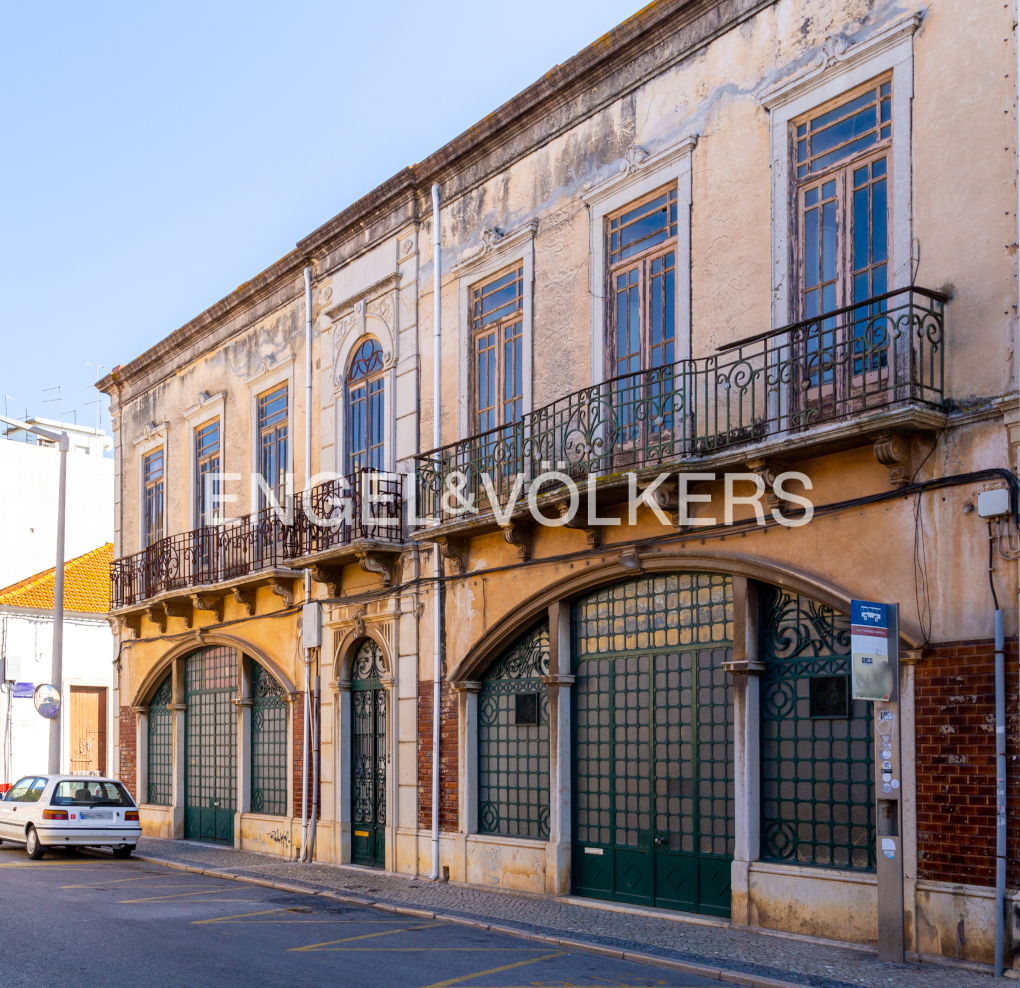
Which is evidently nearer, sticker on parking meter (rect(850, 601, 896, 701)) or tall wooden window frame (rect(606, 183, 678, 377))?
sticker on parking meter (rect(850, 601, 896, 701))

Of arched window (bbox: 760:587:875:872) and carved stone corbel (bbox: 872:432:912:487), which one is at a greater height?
carved stone corbel (bbox: 872:432:912:487)

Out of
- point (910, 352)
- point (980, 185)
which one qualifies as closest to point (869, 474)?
point (910, 352)

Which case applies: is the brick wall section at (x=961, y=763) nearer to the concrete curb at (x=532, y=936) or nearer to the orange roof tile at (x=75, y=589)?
the concrete curb at (x=532, y=936)

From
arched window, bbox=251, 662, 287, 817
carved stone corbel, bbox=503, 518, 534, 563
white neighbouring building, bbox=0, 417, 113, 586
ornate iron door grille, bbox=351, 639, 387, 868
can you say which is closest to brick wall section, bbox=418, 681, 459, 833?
ornate iron door grille, bbox=351, 639, 387, 868

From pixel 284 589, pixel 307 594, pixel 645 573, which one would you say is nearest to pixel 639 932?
pixel 645 573

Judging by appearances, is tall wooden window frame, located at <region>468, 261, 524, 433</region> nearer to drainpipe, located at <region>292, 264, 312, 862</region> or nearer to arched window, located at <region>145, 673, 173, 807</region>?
drainpipe, located at <region>292, 264, 312, 862</region>

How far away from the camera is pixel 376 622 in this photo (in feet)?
57.8

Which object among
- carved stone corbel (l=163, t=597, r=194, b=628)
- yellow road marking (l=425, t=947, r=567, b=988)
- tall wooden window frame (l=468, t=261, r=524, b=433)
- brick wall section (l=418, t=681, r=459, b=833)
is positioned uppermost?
tall wooden window frame (l=468, t=261, r=524, b=433)

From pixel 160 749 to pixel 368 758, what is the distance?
7.93 meters

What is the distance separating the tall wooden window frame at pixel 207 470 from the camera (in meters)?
22.7

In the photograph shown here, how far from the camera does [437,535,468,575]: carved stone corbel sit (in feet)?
51.9

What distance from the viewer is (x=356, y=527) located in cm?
1727

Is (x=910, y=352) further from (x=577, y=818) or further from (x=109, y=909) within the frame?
(x=109, y=909)

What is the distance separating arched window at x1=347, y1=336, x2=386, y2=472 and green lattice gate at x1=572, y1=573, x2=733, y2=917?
16.3 ft
